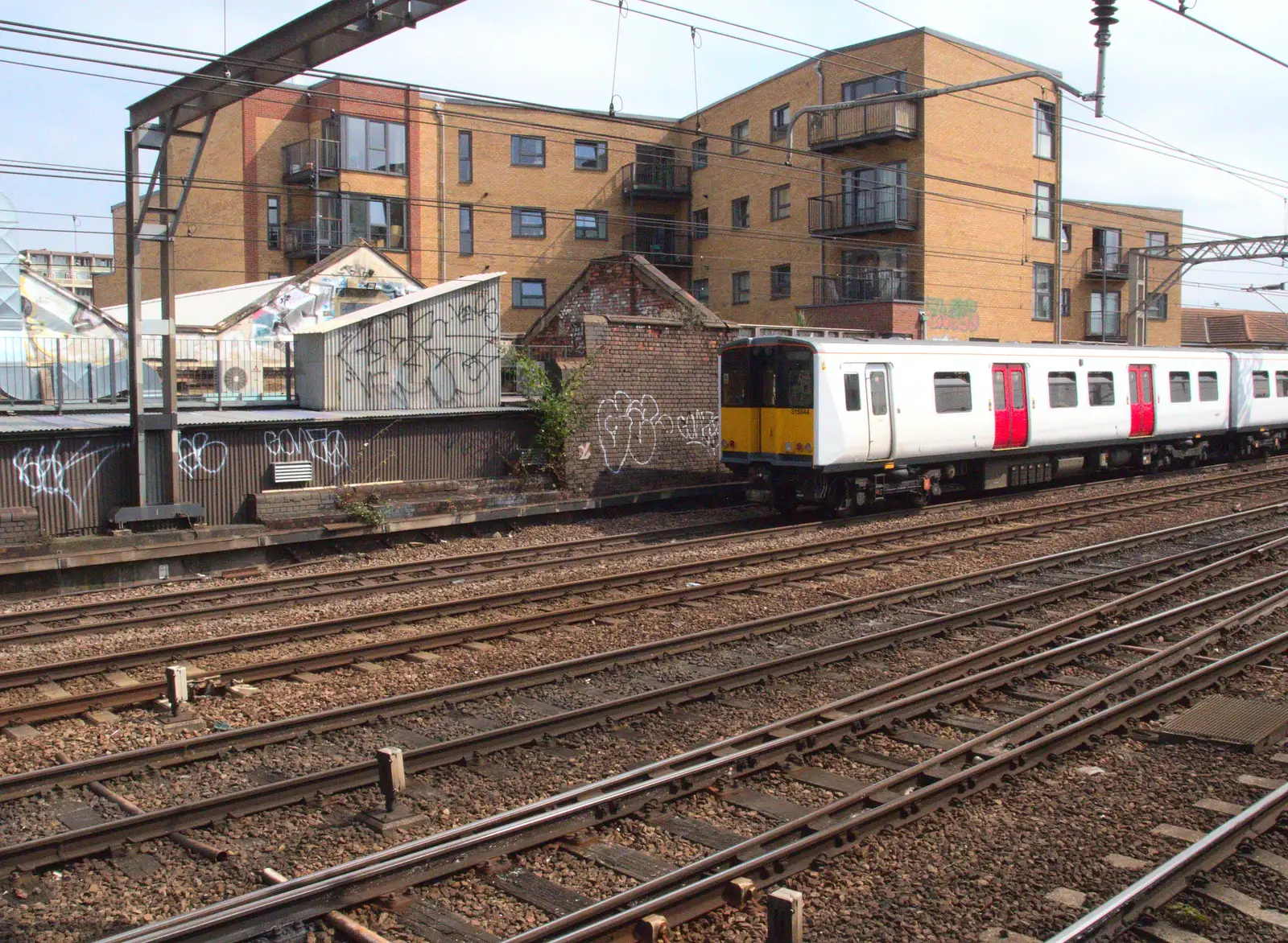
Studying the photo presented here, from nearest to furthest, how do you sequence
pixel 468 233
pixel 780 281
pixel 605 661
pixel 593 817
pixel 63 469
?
pixel 593 817
pixel 605 661
pixel 63 469
pixel 780 281
pixel 468 233

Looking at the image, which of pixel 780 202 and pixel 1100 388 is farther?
pixel 780 202

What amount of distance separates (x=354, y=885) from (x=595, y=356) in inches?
580

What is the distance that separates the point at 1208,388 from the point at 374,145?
91.2 feet

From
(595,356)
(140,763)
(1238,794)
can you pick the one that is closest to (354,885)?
(140,763)

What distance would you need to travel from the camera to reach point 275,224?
3978 centimetres

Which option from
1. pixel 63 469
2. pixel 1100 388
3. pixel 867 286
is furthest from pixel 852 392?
pixel 867 286

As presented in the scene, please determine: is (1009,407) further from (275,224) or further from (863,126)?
(275,224)

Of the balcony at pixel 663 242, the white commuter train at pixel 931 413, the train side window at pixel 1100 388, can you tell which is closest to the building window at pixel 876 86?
the balcony at pixel 663 242

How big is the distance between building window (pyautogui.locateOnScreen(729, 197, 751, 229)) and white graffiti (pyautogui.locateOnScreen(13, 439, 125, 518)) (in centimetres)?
3046

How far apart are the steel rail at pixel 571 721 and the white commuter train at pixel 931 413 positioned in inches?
231

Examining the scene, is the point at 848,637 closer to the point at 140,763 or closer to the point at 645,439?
the point at 140,763

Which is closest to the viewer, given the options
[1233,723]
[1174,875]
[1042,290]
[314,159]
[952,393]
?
[1174,875]

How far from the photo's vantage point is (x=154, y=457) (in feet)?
49.2

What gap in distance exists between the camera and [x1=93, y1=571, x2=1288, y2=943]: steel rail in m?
4.86
